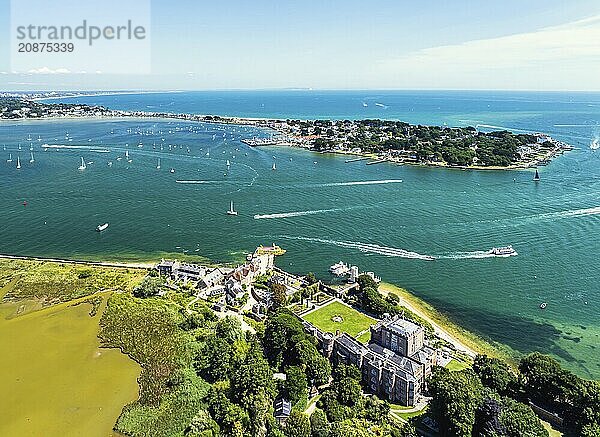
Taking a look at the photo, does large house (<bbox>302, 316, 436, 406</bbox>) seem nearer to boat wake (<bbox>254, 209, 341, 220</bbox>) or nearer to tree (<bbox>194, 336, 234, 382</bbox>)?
tree (<bbox>194, 336, 234, 382</bbox>)

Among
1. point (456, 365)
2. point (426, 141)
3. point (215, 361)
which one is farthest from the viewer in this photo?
point (426, 141)

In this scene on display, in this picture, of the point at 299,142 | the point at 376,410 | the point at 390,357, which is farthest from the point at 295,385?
the point at 299,142

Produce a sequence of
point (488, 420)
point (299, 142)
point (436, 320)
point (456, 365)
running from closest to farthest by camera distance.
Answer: point (488, 420), point (456, 365), point (436, 320), point (299, 142)

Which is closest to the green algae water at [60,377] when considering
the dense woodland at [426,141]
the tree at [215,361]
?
the tree at [215,361]

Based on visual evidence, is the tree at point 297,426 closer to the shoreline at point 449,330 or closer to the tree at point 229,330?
the tree at point 229,330

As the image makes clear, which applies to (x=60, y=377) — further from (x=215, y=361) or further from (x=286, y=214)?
(x=286, y=214)

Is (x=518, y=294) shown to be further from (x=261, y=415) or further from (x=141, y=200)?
(x=141, y=200)
